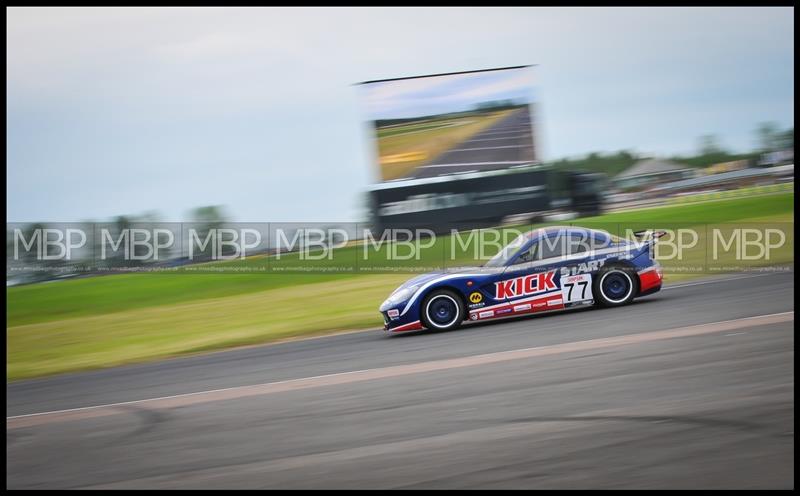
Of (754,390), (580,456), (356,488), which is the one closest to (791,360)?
(754,390)

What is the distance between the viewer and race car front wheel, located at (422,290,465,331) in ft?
39.2

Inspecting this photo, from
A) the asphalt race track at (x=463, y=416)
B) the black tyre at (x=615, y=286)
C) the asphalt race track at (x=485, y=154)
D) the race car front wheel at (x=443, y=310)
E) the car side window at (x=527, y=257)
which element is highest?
the asphalt race track at (x=485, y=154)

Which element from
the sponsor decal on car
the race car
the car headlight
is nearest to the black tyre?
the race car

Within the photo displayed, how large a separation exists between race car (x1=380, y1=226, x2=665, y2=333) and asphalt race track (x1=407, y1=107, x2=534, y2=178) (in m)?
19.3

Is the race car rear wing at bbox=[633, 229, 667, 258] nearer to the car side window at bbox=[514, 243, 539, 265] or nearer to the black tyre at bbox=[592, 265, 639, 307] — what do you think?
the black tyre at bbox=[592, 265, 639, 307]

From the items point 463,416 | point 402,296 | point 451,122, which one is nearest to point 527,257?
point 402,296

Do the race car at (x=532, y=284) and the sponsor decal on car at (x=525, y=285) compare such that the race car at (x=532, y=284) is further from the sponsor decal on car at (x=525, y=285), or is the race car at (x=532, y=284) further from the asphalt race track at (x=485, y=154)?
the asphalt race track at (x=485, y=154)

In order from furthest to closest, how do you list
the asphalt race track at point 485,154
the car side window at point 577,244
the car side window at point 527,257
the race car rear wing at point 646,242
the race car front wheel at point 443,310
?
1. the asphalt race track at point 485,154
2. the race car rear wing at point 646,242
3. the car side window at point 577,244
4. the car side window at point 527,257
5. the race car front wheel at point 443,310

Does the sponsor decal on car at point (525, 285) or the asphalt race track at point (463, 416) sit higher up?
the sponsor decal on car at point (525, 285)

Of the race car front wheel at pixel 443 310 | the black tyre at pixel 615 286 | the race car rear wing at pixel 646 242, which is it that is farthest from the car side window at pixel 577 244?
the race car front wheel at pixel 443 310

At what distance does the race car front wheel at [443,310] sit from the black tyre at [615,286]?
2133 mm

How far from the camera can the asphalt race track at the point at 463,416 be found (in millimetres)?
5070

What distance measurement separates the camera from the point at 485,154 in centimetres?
3166

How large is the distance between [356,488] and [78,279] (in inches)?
865
